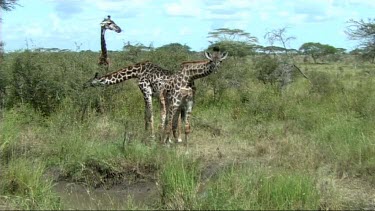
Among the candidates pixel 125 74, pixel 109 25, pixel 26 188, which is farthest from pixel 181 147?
pixel 109 25

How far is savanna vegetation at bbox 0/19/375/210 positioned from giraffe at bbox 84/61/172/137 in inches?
15.8

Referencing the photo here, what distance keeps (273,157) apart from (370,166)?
1.68 meters

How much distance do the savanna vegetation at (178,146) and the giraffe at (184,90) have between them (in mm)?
512

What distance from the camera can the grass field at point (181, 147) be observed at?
705 centimetres

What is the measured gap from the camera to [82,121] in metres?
12.2

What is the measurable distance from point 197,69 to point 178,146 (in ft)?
5.46

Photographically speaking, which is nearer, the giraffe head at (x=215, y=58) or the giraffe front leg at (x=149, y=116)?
the giraffe head at (x=215, y=58)

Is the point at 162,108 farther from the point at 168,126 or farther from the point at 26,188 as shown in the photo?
the point at 26,188

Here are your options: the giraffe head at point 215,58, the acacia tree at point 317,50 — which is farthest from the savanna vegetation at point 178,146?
the acacia tree at point 317,50

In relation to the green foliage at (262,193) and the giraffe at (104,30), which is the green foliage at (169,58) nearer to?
the giraffe at (104,30)

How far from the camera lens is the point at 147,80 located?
1196 cm

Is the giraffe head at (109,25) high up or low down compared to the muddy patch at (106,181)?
up

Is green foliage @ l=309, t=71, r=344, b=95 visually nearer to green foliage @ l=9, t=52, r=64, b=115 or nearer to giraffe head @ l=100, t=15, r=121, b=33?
giraffe head @ l=100, t=15, r=121, b=33

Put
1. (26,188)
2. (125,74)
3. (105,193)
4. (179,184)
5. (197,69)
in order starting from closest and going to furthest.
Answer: (179,184)
(26,188)
(105,193)
(197,69)
(125,74)
